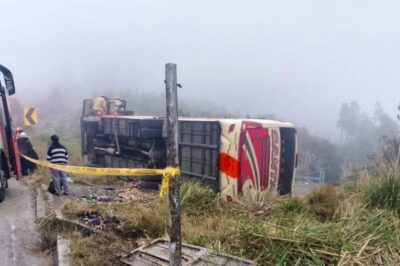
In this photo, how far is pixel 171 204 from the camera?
3137 mm

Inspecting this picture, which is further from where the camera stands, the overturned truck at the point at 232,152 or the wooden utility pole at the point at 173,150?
the overturned truck at the point at 232,152

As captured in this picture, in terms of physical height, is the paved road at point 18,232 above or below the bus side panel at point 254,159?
below

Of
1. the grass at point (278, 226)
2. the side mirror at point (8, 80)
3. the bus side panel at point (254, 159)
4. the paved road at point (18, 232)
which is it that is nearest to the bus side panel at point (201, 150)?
the bus side panel at point (254, 159)

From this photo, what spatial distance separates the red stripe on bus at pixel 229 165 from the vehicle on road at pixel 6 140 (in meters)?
4.19

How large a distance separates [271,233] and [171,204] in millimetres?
1308

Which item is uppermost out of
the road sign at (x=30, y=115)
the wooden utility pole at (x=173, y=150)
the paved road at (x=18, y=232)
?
the wooden utility pole at (x=173, y=150)

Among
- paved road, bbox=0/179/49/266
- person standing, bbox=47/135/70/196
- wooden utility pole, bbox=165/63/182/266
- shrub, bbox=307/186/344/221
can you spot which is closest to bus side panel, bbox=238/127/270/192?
shrub, bbox=307/186/344/221

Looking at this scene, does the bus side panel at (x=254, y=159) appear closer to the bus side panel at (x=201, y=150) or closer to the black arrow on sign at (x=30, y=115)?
the bus side panel at (x=201, y=150)

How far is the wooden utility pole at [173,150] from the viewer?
9.75 feet

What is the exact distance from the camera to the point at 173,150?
10.0ft

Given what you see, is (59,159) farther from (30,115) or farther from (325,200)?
(30,115)

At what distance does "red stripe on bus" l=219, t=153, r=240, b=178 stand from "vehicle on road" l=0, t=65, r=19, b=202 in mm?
4188

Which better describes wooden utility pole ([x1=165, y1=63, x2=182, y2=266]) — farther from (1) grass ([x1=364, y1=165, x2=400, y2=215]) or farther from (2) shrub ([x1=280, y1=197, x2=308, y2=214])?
(1) grass ([x1=364, y1=165, x2=400, y2=215])

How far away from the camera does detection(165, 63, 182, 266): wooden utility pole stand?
117 inches
